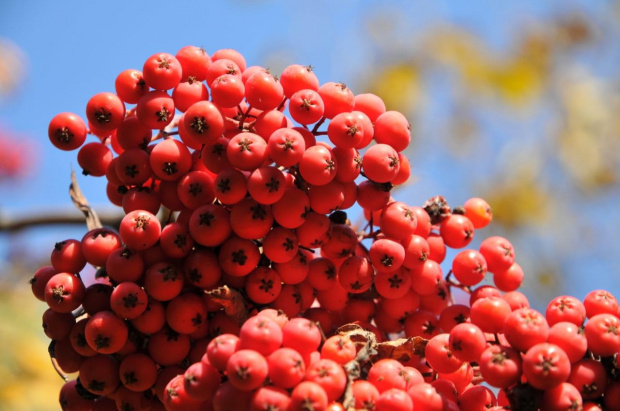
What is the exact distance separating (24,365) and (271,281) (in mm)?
5695

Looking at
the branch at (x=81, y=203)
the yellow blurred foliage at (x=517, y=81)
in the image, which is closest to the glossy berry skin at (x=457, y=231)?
the branch at (x=81, y=203)

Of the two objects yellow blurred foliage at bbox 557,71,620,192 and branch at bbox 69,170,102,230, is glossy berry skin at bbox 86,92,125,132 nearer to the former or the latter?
branch at bbox 69,170,102,230

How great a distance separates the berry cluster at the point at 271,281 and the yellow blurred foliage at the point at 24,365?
175 inches

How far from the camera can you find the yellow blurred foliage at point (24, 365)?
7488 millimetres

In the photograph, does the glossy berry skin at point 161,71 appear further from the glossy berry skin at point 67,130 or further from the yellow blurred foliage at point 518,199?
the yellow blurred foliage at point 518,199

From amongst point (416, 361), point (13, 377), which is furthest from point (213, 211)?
point (13, 377)

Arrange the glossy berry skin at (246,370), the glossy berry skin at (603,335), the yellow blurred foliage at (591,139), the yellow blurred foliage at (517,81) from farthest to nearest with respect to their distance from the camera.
Answer: 1. the yellow blurred foliage at (517,81)
2. the yellow blurred foliage at (591,139)
3. the glossy berry skin at (603,335)
4. the glossy berry skin at (246,370)

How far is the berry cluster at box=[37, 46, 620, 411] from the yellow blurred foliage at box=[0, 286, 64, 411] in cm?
445

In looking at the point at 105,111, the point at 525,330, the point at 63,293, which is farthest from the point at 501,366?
the point at 105,111

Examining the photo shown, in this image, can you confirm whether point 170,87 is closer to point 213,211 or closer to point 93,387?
point 213,211

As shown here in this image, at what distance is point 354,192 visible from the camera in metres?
3.58

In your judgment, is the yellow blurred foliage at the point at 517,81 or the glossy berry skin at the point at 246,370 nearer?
the glossy berry skin at the point at 246,370

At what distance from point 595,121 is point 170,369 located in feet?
37.7

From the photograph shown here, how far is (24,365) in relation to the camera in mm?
7926
